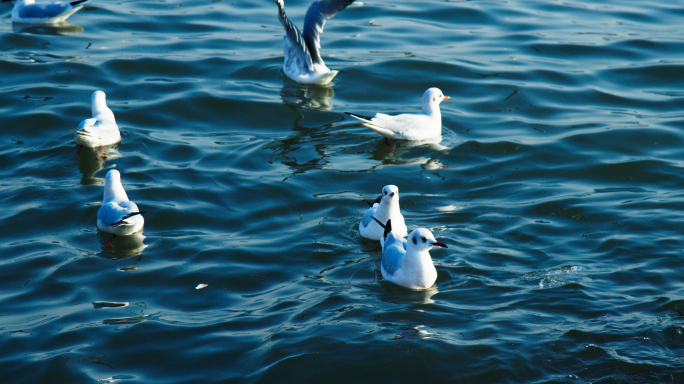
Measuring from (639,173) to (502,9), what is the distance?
9.14m

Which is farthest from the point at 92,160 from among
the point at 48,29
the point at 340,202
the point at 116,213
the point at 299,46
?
the point at 48,29

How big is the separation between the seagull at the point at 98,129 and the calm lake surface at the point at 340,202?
220 mm

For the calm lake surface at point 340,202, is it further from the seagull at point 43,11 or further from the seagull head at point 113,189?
the seagull head at point 113,189

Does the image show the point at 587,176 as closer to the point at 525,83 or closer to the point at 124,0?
the point at 525,83

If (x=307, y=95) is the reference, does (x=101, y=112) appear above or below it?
above

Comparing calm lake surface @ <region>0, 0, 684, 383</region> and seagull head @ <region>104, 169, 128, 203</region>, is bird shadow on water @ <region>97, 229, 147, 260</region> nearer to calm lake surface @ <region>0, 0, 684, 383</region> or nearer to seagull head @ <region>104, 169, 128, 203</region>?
calm lake surface @ <region>0, 0, 684, 383</region>

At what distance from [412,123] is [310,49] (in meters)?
3.60

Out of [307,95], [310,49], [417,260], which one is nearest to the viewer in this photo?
[417,260]

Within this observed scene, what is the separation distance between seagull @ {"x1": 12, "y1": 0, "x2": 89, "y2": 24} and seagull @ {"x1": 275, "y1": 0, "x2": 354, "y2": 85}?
5524 millimetres

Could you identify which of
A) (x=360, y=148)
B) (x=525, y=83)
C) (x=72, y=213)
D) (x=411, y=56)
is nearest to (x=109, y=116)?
(x=72, y=213)

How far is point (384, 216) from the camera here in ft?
27.9

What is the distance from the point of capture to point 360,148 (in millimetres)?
11695

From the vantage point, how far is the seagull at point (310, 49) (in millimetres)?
14078

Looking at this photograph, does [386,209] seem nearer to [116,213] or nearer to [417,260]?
[417,260]
